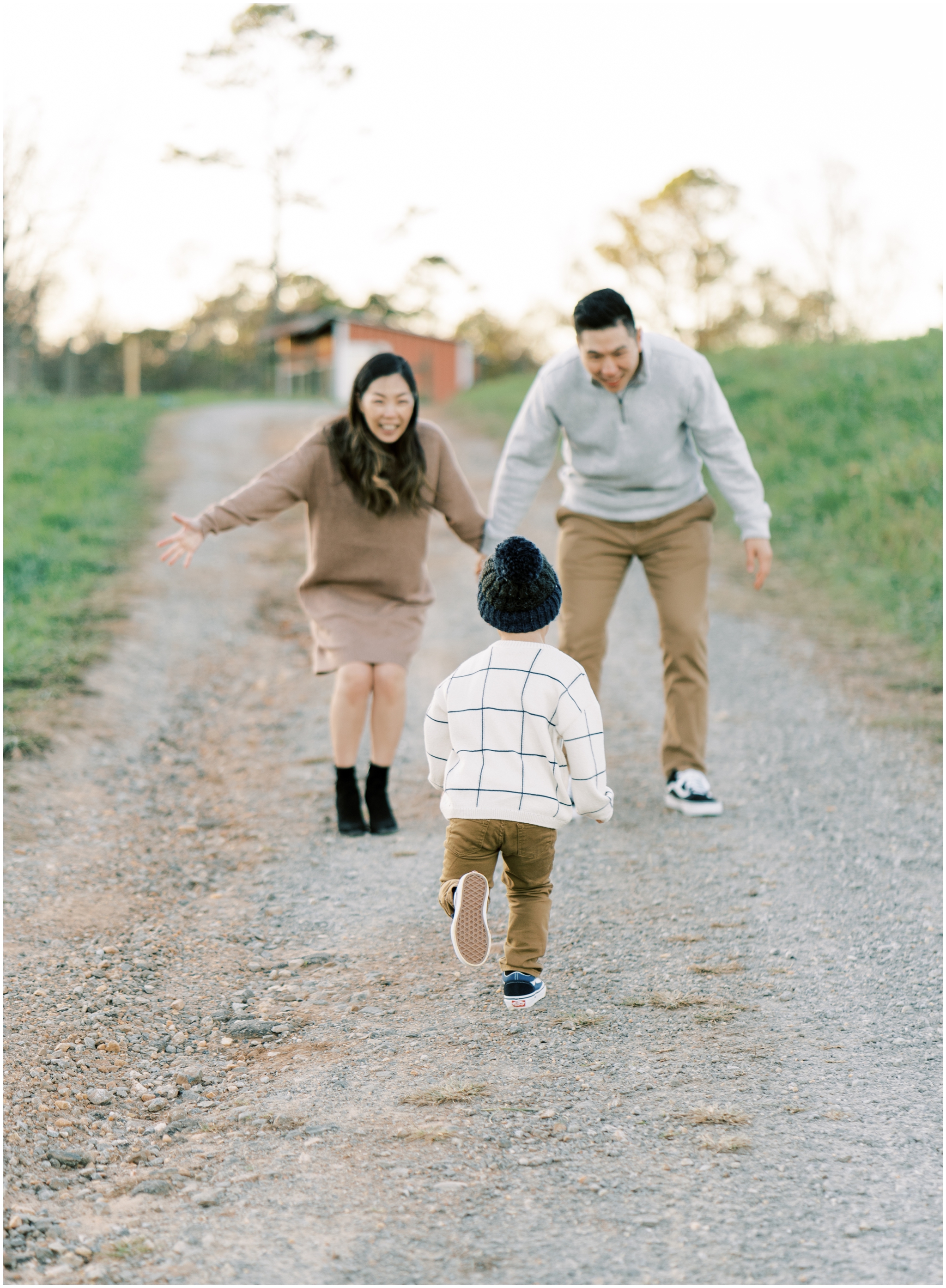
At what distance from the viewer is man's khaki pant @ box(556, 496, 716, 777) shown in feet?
14.6

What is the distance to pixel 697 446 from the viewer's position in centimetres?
440

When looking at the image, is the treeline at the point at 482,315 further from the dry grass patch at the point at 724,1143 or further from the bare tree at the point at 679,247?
the dry grass patch at the point at 724,1143

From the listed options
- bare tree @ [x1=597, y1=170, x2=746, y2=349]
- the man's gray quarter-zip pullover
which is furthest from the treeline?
the man's gray quarter-zip pullover

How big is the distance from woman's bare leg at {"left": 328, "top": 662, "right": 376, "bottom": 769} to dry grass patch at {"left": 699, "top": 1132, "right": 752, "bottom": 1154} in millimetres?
2154

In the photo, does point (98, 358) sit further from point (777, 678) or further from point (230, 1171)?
point (230, 1171)

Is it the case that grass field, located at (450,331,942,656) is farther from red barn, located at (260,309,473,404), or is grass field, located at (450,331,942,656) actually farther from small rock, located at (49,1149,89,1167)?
red barn, located at (260,309,473,404)

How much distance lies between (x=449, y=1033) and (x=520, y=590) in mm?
1137

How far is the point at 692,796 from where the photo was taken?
4477 millimetres

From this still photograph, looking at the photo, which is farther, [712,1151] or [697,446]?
[697,446]

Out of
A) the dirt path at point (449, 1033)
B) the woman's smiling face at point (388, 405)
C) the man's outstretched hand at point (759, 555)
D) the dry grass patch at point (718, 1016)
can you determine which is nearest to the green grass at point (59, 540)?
the dirt path at point (449, 1033)

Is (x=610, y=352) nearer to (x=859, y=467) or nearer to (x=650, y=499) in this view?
(x=650, y=499)

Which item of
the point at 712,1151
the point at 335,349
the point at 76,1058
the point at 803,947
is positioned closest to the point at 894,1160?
the point at 712,1151

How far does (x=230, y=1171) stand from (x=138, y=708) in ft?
12.5

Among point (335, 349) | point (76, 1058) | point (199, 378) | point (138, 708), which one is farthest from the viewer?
point (199, 378)
